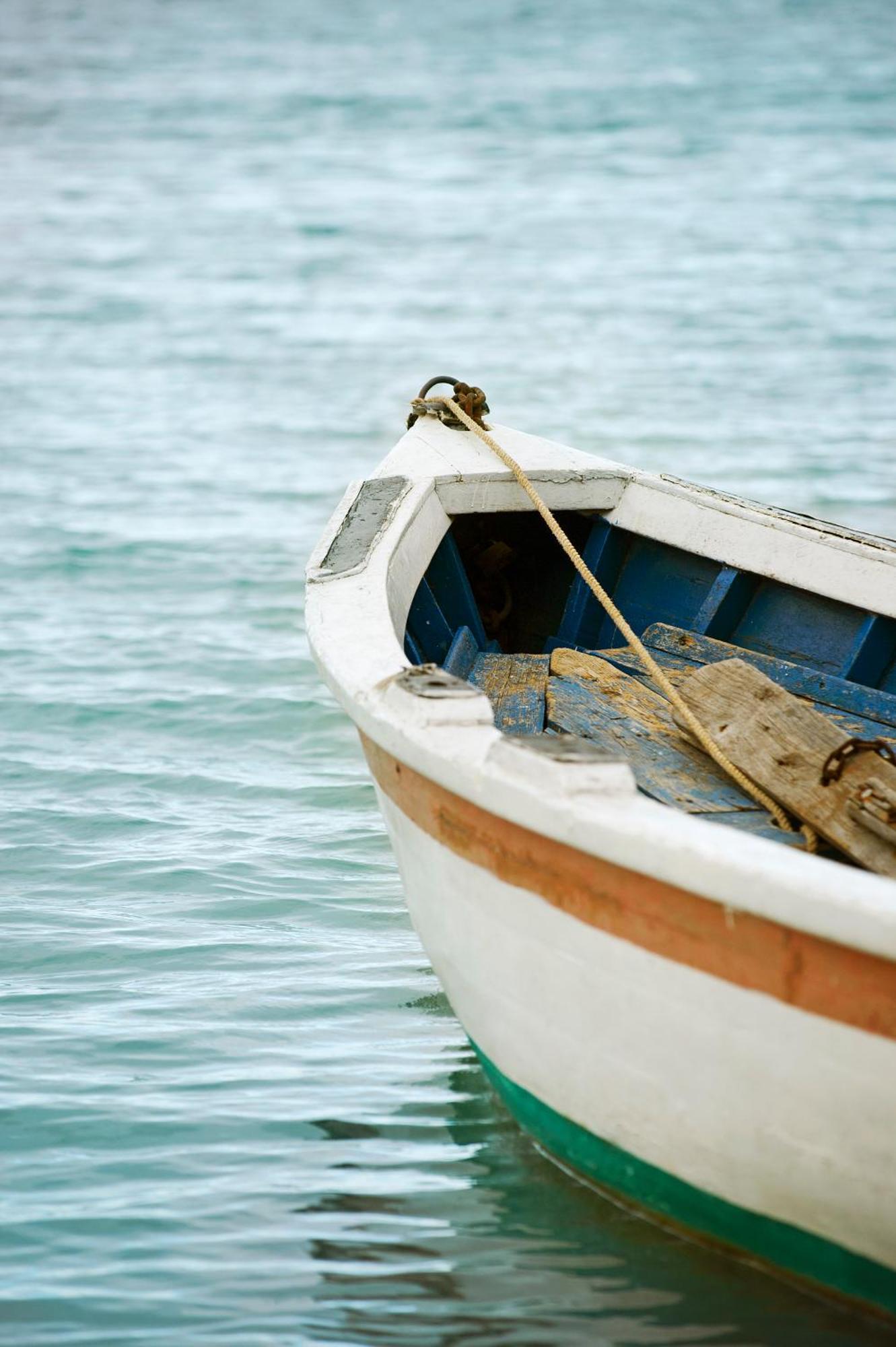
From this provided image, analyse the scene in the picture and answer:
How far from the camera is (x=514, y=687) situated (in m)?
4.30

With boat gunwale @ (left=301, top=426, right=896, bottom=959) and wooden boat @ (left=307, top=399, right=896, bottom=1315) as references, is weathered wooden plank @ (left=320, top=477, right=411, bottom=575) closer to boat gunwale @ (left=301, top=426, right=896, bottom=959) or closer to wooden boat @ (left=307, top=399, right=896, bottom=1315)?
wooden boat @ (left=307, top=399, right=896, bottom=1315)

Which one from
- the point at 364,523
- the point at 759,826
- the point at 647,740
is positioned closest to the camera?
the point at 759,826

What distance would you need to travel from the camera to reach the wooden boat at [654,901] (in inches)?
97.7

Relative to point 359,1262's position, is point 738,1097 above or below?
→ above

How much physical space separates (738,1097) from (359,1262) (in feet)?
3.55

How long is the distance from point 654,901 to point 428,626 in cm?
201

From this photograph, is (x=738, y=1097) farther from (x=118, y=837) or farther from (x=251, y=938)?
(x=118, y=837)

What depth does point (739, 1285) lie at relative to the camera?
3.06m

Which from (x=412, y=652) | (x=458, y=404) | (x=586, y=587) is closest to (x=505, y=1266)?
(x=412, y=652)

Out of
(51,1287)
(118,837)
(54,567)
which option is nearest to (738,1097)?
(51,1287)

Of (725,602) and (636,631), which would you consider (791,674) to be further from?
(636,631)

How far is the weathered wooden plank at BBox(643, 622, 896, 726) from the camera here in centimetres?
406

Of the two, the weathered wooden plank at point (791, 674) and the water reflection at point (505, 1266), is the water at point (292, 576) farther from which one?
the weathered wooden plank at point (791, 674)

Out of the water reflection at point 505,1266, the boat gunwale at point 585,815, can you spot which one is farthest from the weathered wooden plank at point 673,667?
the water reflection at point 505,1266
